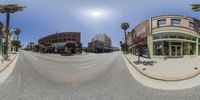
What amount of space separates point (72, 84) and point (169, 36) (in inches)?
116

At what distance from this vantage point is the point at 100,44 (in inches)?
201

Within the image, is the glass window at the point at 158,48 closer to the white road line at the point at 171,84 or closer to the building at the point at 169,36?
the building at the point at 169,36

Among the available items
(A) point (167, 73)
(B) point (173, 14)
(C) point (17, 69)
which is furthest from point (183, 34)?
(C) point (17, 69)

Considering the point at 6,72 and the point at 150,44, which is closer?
the point at 150,44

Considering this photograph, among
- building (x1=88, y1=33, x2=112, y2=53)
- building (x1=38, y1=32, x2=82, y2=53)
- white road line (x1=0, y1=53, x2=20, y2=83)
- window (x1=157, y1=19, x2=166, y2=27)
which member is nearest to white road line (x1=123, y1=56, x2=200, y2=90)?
building (x1=88, y1=33, x2=112, y2=53)

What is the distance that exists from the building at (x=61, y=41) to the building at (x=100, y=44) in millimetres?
345

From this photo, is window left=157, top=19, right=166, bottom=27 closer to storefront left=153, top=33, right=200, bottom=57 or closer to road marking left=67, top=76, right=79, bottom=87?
storefront left=153, top=33, right=200, bottom=57

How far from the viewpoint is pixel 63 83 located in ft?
18.7

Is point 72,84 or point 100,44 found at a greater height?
point 100,44

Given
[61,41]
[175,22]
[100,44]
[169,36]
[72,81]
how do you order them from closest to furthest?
[175,22]
[169,36]
[61,41]
[100,44]
[72,81]

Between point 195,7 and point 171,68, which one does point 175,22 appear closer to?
point 195,7

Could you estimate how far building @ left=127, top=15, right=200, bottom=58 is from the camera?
158 inches

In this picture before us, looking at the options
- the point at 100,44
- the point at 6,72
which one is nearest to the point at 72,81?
the point at 100,44

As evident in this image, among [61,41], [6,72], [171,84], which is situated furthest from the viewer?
[6,72]
